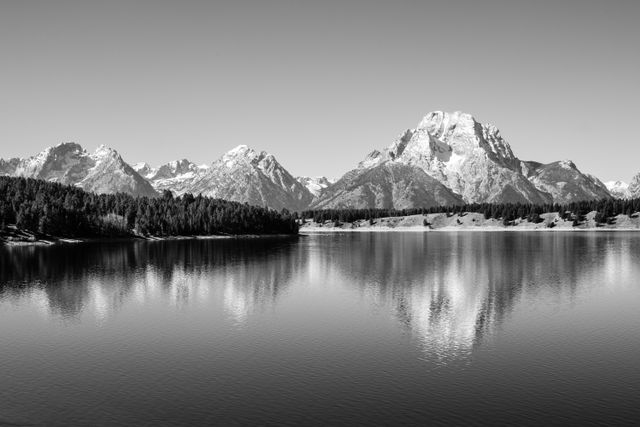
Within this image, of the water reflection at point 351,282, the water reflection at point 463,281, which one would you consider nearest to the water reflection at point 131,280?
the water reflection at point 351,282

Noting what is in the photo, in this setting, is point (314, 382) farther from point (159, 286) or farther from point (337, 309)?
point (159, 286)

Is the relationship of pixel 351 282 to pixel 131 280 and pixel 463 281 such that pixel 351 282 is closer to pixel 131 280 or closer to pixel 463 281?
pixel 463 281

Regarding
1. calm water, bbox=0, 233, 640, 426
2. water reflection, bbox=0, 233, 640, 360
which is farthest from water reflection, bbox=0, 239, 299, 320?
calm water, bbox=0, 233, 640, 426

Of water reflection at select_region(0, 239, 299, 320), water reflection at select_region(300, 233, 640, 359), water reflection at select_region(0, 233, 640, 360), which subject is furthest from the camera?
water reflection at select_region(0, 239, 299, 320)

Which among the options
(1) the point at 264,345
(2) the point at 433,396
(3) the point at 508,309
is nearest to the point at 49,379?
(1) the point at 264,345

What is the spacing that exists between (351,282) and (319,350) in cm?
5616

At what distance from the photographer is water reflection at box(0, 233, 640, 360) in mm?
77125

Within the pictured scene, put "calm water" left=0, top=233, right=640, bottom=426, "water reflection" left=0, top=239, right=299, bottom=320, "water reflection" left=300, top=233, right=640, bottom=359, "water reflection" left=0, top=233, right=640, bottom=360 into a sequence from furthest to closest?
"water reflection" left=0, top=239, right=299, bottom=320 < "water reflection" left=0, top=233, right=640, bottom=360 < "water reflection" left=300, top=233, right=640, bottom=359 < "calm water" left=0, top=233, right=640, bottom=426

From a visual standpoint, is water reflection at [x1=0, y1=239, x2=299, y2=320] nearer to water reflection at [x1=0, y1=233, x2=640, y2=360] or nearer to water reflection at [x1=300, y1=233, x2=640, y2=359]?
water reflection at [x1=0, y1=233, x2=640, y2=360]

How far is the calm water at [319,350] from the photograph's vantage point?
135 feet

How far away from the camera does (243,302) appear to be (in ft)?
290

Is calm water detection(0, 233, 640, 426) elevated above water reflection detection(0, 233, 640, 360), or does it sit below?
below

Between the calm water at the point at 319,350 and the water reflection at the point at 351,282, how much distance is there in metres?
0.64

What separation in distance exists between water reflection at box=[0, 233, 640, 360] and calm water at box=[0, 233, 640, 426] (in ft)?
2.10
